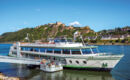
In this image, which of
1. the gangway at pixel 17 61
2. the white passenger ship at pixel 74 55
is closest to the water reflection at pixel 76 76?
the white passenger ship at pixel 74 55

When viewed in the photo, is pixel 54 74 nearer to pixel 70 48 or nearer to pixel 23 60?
pixel 70 48

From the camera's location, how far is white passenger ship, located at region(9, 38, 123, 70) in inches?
902

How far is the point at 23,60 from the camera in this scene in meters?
28.0

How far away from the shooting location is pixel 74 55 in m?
24.6

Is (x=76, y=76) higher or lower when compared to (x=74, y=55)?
lower

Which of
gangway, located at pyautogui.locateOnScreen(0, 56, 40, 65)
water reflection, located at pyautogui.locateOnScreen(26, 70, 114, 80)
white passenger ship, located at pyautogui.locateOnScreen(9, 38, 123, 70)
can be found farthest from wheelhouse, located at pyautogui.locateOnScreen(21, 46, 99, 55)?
water reflection, located at pyautogui.locateOnScreen(26, 70, 114, 80)

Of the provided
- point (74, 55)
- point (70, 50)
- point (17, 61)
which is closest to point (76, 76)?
point (74, 55)

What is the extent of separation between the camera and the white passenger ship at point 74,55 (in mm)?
22906

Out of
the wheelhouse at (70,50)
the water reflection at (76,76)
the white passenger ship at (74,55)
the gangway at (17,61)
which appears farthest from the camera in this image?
the gangway at (17,61)

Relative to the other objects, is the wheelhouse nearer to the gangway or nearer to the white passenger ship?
the white passenger ship

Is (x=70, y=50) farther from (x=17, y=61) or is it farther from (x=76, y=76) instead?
(x=17, y=61)

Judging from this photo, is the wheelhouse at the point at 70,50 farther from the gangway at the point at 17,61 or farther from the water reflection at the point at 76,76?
the water reflection at the point at 76,76

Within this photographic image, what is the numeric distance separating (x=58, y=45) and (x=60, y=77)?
659 centimetres

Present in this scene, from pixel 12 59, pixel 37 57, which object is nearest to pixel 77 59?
pixel 37 57
